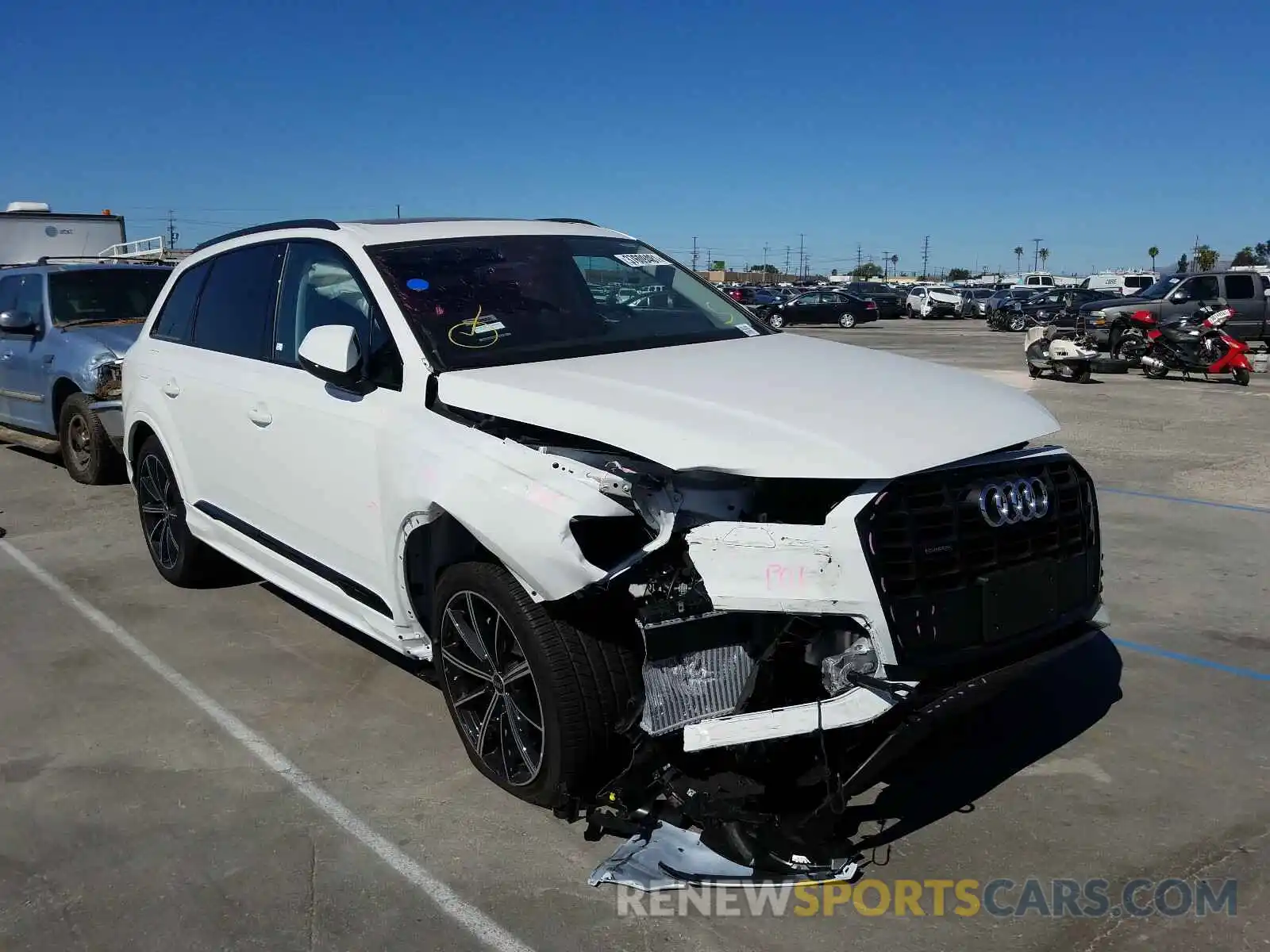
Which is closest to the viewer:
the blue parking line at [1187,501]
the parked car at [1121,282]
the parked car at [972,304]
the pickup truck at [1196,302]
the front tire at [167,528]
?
the front tire at [167,528]

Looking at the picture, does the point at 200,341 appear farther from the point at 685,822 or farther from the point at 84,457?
the point at 84,457

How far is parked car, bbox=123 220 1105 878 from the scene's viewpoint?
118 inches

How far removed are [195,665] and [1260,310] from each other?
2475 centimetres

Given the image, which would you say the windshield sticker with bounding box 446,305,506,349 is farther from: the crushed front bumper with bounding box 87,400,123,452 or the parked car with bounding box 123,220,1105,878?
the crushed front bumper with bounding box 87,400,123,452

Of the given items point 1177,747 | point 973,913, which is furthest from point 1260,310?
point 973,913

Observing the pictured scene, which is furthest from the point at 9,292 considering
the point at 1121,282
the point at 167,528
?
the point at 1121,282

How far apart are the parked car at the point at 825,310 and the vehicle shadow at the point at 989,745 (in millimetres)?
35831

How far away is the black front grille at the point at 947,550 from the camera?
297 cm

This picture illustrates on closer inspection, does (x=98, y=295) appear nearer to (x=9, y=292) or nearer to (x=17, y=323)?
(x=17, y=323)

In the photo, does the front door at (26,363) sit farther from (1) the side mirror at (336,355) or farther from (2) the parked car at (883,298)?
(2) the parked car at (883,298)

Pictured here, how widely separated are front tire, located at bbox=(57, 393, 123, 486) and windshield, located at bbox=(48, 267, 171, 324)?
925 mm

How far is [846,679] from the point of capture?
3.02m

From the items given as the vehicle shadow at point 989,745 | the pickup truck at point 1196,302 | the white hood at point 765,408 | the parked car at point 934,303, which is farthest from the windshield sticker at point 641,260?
the parked car at point 934,303

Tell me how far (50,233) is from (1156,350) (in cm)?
1873
